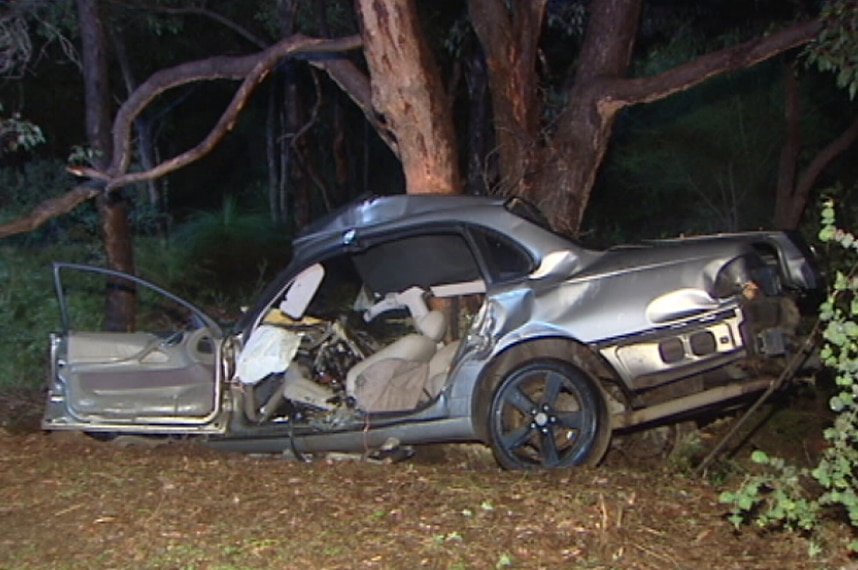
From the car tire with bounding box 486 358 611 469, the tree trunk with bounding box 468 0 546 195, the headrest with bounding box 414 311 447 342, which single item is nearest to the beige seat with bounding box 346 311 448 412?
the headrest with bounding box 414 311 447 342

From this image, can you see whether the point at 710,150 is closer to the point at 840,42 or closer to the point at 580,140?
the point at 580,140

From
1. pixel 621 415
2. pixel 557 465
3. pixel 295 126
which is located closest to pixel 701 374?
pixel 621 415

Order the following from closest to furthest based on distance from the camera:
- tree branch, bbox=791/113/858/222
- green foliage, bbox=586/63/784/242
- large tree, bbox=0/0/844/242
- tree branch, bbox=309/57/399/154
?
large tree, bbox=0/0/844/242 < tree branch, bbox=309/57/399/154 < tree branch, bbox=791/113/858/222 < green foliage, bbox=586/63/784/242

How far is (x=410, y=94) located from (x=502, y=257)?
7.84ft

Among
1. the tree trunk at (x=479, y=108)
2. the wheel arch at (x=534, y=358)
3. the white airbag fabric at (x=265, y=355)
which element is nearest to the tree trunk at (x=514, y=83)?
the white airbag fabric at (x=265, y=355)

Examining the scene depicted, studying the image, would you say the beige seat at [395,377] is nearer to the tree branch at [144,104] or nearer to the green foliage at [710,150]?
the tree branch at [144,104]

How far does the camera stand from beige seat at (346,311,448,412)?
7.78 meters

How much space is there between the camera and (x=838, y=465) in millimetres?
4816

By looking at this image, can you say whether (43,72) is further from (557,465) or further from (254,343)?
(557,465)

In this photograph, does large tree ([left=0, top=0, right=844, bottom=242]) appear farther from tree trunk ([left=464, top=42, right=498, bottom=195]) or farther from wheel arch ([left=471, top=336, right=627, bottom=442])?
tree trunk ([left=464, top=42, right=498, bottom=195])

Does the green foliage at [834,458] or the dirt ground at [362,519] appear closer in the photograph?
the green foliage at [834,458]

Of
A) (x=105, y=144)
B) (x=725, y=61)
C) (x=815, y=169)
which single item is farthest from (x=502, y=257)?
(x=815, y=169)

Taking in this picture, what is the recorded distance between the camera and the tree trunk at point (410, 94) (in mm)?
9469

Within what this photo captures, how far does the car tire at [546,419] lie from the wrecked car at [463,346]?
11mm
